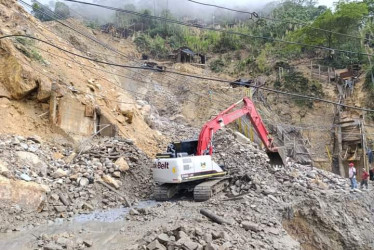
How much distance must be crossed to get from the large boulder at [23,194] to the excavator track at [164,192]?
3.04 m

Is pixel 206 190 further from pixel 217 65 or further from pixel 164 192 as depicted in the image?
pixel 217 65

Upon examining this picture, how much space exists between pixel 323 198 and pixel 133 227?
5824 mm

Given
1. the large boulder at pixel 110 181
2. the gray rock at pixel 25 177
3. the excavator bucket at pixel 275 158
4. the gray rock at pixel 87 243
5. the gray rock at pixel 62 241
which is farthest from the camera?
the excavator bucket at pixel 275 158

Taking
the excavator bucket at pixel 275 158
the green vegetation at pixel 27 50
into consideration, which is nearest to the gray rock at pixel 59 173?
the green vegetation at pixel 27 50

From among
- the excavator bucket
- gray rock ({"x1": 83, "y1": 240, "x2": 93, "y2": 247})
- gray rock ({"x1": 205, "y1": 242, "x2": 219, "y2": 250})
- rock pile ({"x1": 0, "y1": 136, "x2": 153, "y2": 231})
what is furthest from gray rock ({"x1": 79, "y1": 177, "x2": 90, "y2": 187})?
the excavator bucket

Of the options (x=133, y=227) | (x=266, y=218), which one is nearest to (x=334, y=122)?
(x=266, y=218)

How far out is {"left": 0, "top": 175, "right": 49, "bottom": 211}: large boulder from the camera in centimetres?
693

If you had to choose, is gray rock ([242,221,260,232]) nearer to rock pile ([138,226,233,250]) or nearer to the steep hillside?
rock pile ([138,226,233,250])

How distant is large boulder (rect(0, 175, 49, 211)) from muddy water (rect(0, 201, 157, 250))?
0.67m

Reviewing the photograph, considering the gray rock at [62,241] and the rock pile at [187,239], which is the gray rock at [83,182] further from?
the rock pile at [187,239]

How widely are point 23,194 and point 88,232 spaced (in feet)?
6.56

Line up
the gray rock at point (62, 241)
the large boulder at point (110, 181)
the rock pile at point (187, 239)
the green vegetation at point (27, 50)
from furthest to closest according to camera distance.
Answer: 1. the green vegetation at point (27, 50)
2. the large boulder at point (110, 181)
3. the gray rock at point (62, 241)
4. the rock pile at point (187, 239)

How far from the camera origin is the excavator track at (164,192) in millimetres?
9133

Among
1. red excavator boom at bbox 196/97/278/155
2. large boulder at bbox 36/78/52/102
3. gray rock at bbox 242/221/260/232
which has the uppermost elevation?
large boulder at bbox 36/78/52/102
